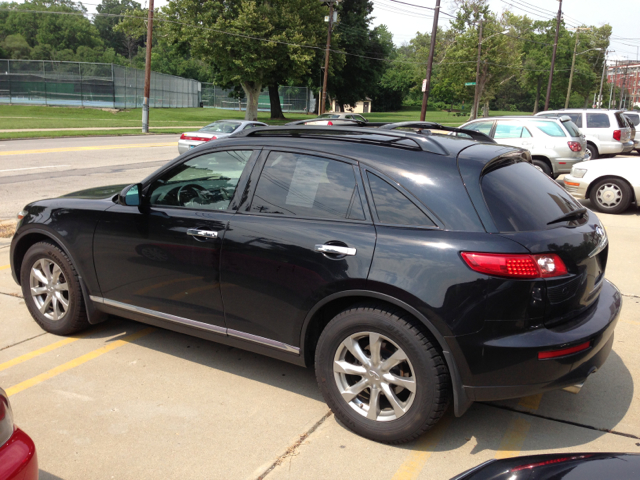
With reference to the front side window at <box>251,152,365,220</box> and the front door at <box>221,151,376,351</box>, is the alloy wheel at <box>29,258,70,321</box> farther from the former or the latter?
the front side window at <box>251,152,365,220</box>

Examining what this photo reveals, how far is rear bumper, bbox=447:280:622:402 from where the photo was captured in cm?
289

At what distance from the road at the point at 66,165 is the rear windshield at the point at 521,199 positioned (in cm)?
837

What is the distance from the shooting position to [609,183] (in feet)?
35.8

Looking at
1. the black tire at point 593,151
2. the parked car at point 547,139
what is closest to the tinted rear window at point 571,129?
the parked car at point 547,139

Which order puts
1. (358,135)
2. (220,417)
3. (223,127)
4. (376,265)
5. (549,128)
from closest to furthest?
(376,265) → (220,417) → (358,135) → (549,128) → (223,127)

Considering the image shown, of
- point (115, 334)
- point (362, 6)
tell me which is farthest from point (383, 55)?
point (115, 334)

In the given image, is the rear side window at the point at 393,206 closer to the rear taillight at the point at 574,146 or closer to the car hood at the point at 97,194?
the car hood at the point at 97,194

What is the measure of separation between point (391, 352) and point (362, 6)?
5925 centimetres

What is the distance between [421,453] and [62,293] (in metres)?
3.11

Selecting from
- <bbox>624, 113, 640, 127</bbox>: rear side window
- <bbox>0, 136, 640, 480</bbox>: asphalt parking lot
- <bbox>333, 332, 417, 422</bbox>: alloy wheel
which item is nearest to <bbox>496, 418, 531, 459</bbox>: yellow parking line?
<bbox>0, 136, 640, 480</bbox>: asphalt parking lot

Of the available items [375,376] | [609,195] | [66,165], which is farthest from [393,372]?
[66,165]

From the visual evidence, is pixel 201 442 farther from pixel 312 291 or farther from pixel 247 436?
Answer: pixel 312 291

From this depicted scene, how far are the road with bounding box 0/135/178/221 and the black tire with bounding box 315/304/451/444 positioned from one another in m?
7.77

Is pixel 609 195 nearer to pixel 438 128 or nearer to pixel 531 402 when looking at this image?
pixel 438 128
